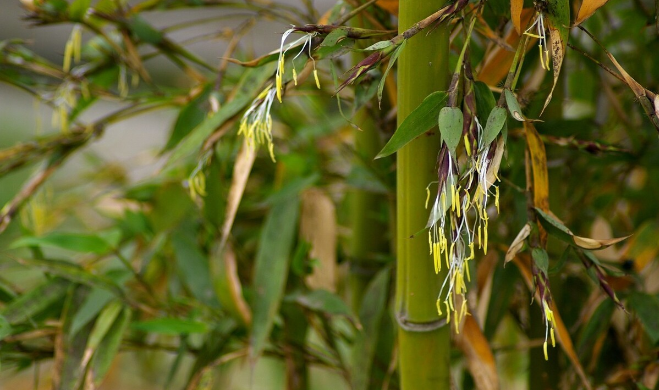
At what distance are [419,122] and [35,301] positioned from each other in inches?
12.4

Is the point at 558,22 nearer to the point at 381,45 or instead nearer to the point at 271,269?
the point at 381,45

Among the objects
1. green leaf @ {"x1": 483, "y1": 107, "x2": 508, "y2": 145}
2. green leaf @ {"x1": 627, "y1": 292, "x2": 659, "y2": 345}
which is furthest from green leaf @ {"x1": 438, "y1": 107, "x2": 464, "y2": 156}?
green leaf @ {"x1": 627, "y1": 292, "x2": 659, "y2": 345}

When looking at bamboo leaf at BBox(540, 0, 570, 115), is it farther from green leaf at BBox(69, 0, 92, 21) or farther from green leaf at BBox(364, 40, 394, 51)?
green leaf at BBox(69, 0, 92, 21)

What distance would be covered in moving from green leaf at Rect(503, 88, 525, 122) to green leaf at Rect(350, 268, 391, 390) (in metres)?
0.22

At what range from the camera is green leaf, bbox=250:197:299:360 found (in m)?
0.41

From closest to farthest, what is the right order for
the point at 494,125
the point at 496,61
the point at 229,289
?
the point at 494,125
the point at 496,61
the point at 229,289

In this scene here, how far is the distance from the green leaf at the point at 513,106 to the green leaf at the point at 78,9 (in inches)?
11.8

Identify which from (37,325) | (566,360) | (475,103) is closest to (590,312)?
(566,360)

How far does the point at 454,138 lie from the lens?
0.74 ft

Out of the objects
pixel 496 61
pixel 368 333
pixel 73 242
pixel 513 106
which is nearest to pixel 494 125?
pixel 513 106

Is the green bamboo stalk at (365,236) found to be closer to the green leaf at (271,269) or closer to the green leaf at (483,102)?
the green leaf at (271,269)

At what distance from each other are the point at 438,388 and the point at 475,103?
0.16 metres

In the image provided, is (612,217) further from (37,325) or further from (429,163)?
(37,325)

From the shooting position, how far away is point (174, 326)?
418 mm
